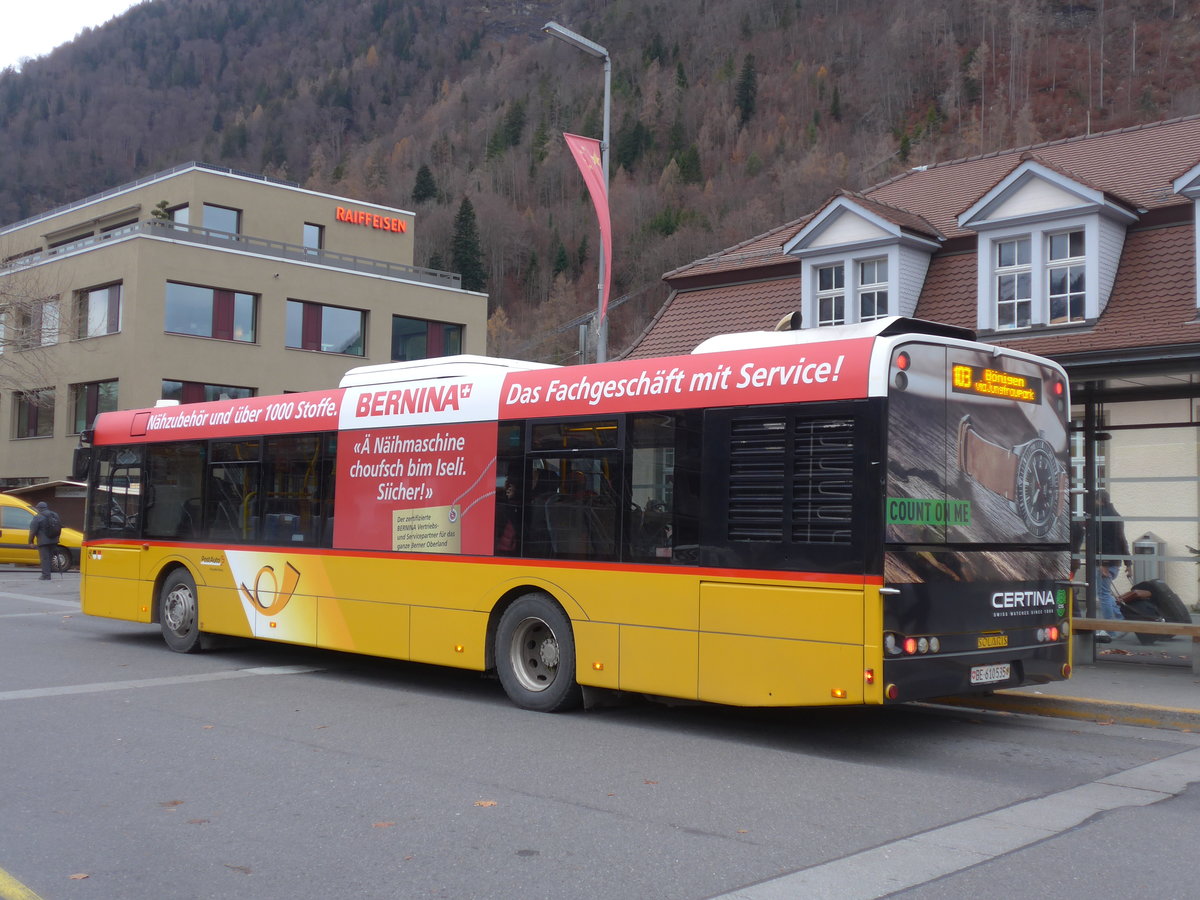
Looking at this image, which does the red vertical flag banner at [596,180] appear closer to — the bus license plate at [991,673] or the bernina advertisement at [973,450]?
the bernina advertisement at [973,450]

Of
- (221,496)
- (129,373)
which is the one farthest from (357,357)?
(221,496)

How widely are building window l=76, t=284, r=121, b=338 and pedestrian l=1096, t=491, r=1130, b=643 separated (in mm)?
34559

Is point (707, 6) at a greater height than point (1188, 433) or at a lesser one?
greater

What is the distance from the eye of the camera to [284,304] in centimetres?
4294

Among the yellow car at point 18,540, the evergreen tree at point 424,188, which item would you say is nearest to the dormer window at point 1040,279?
the yellow car at point 18,540

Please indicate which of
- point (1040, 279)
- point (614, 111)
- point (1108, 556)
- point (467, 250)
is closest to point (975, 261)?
point (1040, 279)

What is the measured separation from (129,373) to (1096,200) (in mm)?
32493

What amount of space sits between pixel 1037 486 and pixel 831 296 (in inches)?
361

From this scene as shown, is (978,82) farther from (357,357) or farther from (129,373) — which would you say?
(129,373)

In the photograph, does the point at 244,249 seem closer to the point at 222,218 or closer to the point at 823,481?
the point at 222,218

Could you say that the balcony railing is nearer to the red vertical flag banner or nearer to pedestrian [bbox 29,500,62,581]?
pedestrian [bbox 29,500,62,581]

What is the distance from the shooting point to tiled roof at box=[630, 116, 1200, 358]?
45.9 ft

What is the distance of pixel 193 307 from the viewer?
40.8 m

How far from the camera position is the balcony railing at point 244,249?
4022cm
